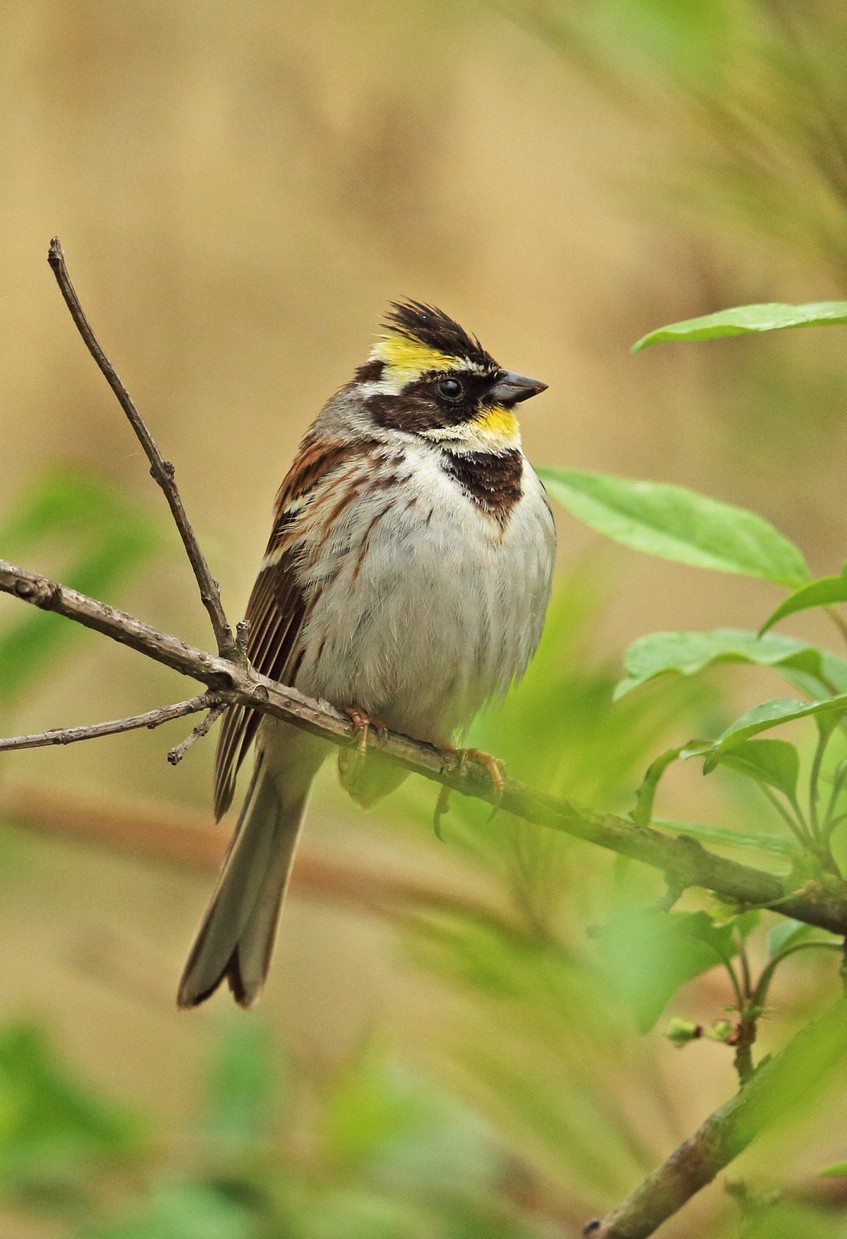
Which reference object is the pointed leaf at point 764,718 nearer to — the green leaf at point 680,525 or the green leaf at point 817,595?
the green leaf at point 817,595

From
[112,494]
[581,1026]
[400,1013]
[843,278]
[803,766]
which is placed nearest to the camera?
[581,1026]

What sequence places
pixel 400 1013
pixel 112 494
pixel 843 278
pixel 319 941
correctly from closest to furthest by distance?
pixel 843 278 < pixel 112 494 < pixel 400 1013 < pixel 319 941

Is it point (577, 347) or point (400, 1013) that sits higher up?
point (577, 347)

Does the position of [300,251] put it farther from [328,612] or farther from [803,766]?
[803,766]

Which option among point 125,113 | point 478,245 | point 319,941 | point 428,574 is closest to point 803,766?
point 428,574

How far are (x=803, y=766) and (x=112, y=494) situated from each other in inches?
48.0

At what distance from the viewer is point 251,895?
3188 millimetres

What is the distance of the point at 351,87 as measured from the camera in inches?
246

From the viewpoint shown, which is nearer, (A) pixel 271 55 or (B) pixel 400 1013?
(B) pixel 400 1013

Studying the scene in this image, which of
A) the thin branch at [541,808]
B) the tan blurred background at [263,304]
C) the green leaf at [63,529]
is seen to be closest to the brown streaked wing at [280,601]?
the green leaf at [63,529]

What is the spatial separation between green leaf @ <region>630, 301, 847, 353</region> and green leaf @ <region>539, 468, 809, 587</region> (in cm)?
41

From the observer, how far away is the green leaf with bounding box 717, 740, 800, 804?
1.75 metres

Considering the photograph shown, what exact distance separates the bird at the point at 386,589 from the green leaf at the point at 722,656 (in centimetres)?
99

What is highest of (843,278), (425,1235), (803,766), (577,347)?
(577,347)
